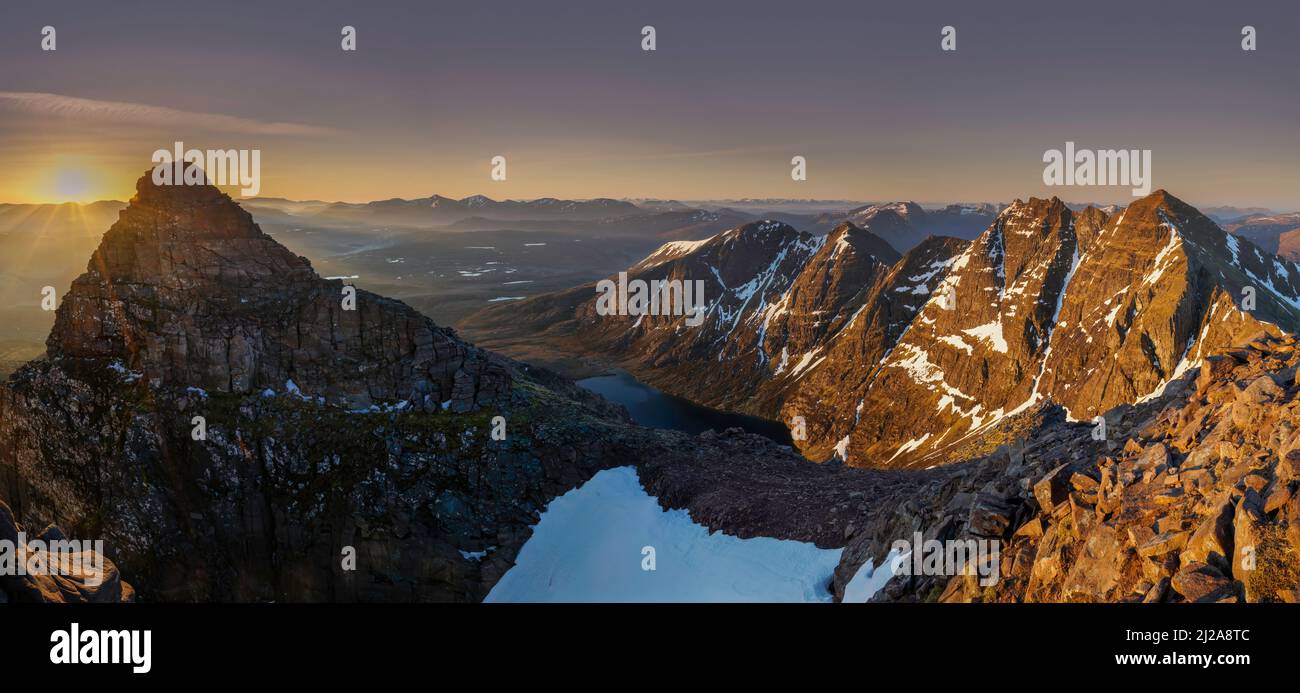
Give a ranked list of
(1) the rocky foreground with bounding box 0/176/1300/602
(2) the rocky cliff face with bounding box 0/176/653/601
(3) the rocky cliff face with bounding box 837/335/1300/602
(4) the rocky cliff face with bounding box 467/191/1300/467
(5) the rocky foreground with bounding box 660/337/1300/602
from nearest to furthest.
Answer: (3) the rocky cliff face with bounding box 837/335/1300/602 → (5) the rocky foreground with bounding box 660/337/1300/602 → (1) the rocky foreground with bounding box 0/176/1300/602 → (2) the rocky cliff face with bounding box 0/176/653/601 → (4) the rocky cliff face with bounding box 467/191/1300/467

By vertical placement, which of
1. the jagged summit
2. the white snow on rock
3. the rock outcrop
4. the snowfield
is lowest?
the snowfield

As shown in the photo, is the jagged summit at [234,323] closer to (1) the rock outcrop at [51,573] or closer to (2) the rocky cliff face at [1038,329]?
(1) the rock outcrop at [51,573]

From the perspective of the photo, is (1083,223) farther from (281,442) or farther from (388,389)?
(281,442)

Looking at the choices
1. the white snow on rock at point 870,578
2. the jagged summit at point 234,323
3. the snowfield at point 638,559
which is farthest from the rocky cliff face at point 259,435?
the white snow on rock at point 870,578

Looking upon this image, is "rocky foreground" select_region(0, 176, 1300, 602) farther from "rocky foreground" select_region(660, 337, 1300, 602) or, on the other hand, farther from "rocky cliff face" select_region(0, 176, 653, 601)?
"rocky foreground" select_region(660, 337, 1300, 602)

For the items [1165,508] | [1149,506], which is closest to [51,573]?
[1149,506]

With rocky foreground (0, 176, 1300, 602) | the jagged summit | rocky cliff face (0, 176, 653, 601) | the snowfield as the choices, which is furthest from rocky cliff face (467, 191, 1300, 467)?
the jagged summit
